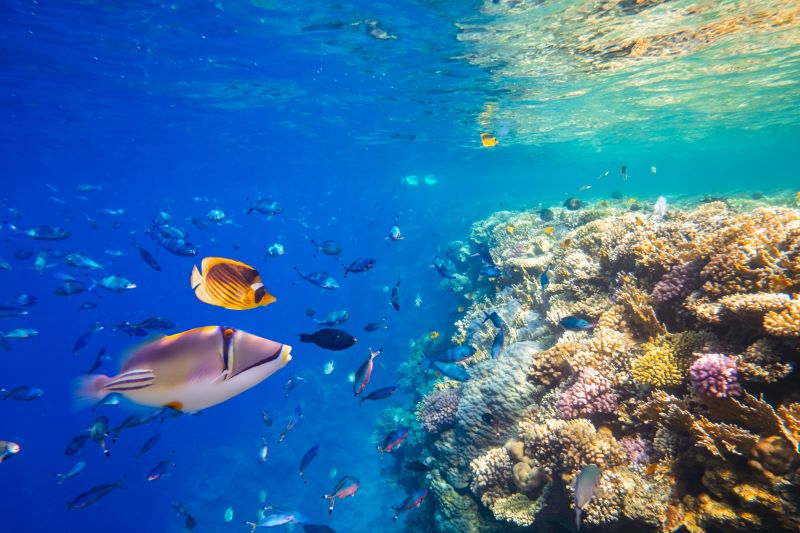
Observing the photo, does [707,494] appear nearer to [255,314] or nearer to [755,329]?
[755,329]

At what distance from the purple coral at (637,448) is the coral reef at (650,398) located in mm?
15

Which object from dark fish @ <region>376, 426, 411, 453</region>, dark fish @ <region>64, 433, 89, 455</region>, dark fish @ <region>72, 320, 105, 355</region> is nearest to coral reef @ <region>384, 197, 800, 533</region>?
dark fish @ <region>376, 426, 411, 453</region>

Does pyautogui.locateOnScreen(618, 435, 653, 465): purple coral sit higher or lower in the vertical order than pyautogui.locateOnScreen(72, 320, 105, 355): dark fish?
higher

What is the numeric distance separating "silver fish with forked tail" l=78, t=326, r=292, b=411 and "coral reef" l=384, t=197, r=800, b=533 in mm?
3726

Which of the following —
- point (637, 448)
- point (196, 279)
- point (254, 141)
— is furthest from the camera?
point (254, 141)

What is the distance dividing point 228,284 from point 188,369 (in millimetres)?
1149

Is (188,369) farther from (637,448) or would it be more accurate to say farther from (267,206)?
(267,206)

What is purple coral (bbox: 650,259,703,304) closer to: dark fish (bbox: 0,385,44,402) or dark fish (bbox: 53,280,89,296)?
dark fish (bbox: 53,280,89,296)

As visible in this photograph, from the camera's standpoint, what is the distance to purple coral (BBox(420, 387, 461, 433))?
7582 millimetres

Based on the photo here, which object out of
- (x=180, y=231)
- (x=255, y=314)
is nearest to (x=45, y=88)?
(x=180, y=231)

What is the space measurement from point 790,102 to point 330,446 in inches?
1789

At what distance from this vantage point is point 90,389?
154 cm

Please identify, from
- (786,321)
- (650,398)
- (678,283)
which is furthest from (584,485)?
(678,283)

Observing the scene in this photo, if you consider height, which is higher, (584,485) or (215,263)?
(215,263)
